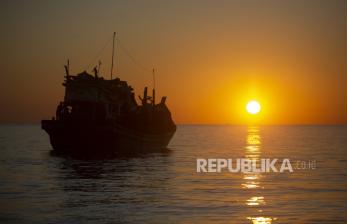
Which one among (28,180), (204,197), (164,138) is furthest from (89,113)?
(204,197)

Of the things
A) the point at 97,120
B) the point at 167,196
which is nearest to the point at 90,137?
the point at 97,120

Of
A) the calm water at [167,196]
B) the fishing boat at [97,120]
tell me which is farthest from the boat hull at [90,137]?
the calm water at [167,196]

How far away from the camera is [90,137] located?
58.3m

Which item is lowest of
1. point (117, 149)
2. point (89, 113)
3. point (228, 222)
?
point (228, 222)

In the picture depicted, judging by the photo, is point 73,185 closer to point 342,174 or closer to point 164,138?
point 342,174

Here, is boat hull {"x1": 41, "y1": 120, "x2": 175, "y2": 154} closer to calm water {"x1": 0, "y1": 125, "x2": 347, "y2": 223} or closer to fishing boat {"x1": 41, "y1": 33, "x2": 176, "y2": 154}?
fishing boat {"x1": 41, "y1": 33, "x2": 176, "y2": 154}

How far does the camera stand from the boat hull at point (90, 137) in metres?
57.8

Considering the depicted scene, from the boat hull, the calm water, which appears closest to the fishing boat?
the boat hull

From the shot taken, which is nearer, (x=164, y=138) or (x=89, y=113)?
(x=89, y=113)

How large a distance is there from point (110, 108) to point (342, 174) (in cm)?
2851

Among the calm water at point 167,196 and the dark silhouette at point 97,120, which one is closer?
the calm water at point 167,196

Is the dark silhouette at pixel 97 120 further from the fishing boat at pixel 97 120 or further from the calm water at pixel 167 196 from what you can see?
the calm water at pixel 167 196

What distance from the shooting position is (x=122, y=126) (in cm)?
5900

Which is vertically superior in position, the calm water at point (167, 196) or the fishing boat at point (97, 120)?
the fishing boat at point (97, 120)
